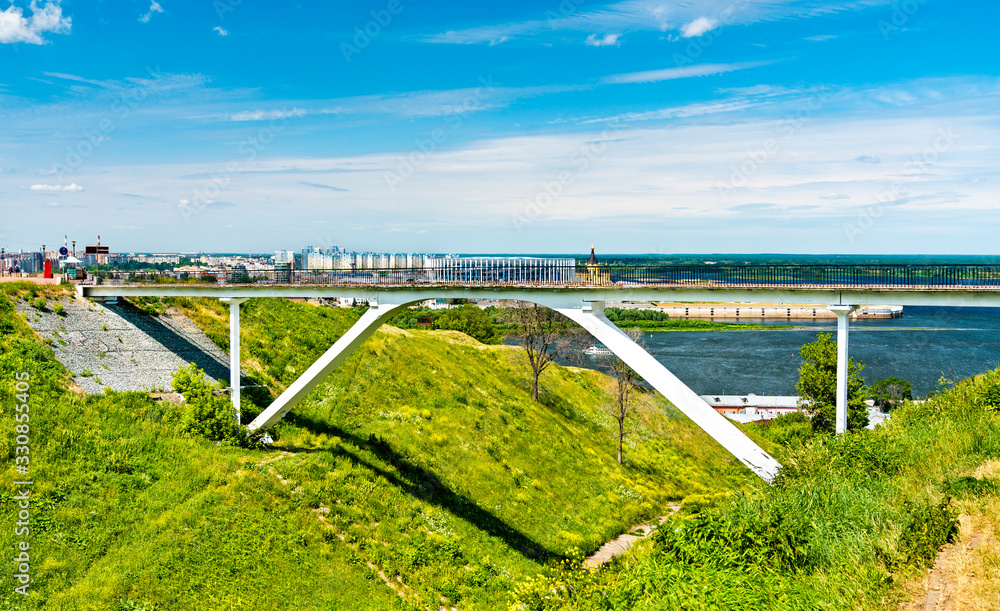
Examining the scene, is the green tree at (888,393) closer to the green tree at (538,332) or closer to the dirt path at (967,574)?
the green tree at (538,332)

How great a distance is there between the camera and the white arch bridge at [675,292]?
14.1m

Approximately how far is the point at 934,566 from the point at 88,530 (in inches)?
647

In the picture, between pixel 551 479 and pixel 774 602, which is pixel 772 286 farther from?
pixel 551 479

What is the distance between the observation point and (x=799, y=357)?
72.0 m

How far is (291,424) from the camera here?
21.9m

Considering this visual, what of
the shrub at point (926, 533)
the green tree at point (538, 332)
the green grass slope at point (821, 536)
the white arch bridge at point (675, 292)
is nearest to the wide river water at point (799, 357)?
the green tree at point (538, 332)

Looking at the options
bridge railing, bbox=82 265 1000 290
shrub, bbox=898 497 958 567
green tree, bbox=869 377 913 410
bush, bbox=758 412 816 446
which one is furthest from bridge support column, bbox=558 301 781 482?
green tree, bbox=869 377 913 410

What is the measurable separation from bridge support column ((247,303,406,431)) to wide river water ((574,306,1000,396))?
108 ft

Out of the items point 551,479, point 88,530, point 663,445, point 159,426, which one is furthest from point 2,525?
point 663,445

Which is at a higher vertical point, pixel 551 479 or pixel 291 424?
pixel 291 424

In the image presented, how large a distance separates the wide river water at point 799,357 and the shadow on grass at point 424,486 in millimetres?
30026

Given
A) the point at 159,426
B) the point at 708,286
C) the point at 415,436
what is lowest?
the point at 415,436

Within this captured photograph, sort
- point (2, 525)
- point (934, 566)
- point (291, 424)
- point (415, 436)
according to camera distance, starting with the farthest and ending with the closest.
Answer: point (415, 436) < point (291, 424) < point (2, 525) < point (934, 566)

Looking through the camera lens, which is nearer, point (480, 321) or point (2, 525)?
point (2, 525)
